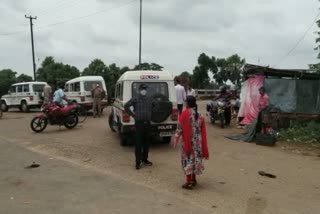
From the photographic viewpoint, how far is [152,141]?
1266 cm

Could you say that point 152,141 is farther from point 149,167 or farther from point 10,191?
point 10,191

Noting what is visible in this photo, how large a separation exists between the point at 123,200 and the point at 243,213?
183cm

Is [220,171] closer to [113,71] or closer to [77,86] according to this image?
[77,86]

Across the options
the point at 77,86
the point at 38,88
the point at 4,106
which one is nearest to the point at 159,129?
the point at 77,86

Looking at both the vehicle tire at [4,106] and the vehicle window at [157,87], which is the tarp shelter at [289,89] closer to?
the vehicle window at [157,87]

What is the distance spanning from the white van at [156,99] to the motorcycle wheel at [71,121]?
14.5ft

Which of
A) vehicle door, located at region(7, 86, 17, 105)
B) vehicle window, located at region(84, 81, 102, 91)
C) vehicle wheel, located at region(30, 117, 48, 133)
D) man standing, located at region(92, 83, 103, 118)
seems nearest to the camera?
vehicle wheel, located at region(30, 117, 48, 133)

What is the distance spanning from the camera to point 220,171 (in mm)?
8672

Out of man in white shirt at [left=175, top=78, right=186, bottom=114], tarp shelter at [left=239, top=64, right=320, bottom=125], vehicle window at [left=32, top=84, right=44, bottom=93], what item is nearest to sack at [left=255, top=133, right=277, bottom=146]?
man in white shirt at [left=175, top=78, right=186, bottom=114]

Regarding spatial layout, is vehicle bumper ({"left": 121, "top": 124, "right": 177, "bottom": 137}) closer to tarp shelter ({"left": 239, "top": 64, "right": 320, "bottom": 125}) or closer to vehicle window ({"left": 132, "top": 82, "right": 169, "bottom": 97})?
vehicle window ({"left": 132, "top": 82, "right": 169, "bottom": 97})

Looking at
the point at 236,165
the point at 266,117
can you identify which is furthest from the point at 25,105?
the point at 236,165

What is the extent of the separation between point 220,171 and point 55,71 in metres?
47.9

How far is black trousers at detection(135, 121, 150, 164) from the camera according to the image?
29.3 feet

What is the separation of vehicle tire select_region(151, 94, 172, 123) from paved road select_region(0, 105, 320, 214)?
0.87 m
